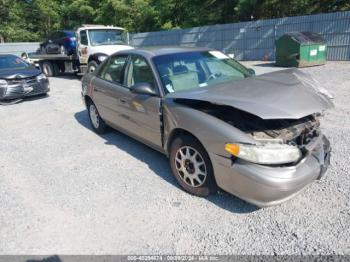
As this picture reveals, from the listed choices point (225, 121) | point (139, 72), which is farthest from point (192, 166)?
point (139, 72)

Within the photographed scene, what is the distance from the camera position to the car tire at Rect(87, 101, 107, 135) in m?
5.47

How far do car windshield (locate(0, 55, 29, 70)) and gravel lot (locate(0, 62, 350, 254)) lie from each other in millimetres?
5331

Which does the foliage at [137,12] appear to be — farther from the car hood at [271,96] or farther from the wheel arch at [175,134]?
the wheel arch at [175,134]

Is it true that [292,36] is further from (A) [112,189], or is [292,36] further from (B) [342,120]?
(A) [112,189]

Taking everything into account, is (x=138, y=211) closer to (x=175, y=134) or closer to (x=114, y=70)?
(x=175, y=134)

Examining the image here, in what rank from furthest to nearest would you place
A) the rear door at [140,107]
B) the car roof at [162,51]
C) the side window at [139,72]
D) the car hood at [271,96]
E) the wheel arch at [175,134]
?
the car roof at [162,51], the side window at [139,72], the rear door at [140,107], the wheel arch at [175,134], the car hood at [271,96]

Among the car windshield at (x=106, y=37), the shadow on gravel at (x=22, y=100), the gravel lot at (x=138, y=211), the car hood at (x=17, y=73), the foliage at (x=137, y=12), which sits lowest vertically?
the gravel lot at (x=138, y=211)

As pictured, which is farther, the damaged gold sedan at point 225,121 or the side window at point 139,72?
the side window at point 139,72

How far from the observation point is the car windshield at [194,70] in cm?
377

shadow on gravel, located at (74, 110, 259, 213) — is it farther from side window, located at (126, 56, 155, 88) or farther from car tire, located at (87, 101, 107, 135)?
side window, located at (126, 56, 155, 88)

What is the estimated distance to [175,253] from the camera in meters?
2.57

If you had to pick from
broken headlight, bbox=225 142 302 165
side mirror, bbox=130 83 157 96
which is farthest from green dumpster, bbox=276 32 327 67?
broken headlight, bbox=225 142 302 165

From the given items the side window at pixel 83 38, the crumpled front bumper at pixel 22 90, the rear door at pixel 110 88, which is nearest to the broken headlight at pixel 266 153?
the rear door at pixel 110 88

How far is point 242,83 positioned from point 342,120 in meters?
3.02
